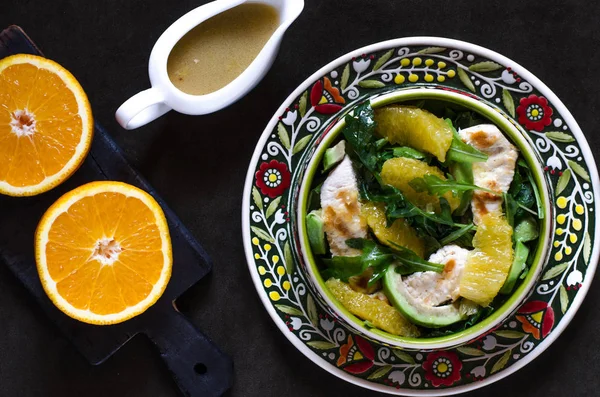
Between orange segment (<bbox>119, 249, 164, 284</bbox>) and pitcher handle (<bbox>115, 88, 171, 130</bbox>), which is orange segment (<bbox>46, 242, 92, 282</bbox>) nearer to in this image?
orange segment (<bbox>119, 249, 164, 284</bbox>)

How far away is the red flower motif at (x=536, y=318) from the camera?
210 centimetres

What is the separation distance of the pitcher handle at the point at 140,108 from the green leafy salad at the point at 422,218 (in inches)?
23.2

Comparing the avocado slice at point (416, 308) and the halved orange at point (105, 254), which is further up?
the avocado slice at point (416, 308)

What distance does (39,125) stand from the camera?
226 centimetres

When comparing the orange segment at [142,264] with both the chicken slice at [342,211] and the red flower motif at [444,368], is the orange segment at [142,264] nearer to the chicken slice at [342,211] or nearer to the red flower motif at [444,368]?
the chicken slice at [342,211]

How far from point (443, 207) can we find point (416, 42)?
1.73ft

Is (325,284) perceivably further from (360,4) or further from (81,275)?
(360,4)

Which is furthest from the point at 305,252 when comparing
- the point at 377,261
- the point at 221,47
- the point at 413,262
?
the point at 221,47

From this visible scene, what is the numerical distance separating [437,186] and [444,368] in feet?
2.18

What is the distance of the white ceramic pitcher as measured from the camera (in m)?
2.11

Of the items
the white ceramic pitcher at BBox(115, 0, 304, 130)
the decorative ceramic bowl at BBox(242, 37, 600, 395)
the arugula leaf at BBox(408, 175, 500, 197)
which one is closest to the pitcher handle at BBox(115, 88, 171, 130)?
the white ceramic pitcher at BBox(115, 0, 304, 130)

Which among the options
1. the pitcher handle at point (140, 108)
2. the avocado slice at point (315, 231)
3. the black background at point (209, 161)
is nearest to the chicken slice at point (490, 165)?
the avocado slice at point (315, 231)

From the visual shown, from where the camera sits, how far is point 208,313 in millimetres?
2410

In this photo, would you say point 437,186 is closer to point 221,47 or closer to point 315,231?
point 315,231
